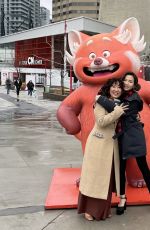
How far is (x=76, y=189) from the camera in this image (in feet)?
16.6

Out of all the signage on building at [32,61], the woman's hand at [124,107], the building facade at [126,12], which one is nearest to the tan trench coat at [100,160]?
the woman's hand at [124,107]

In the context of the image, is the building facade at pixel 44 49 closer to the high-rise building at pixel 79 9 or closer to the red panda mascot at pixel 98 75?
the red panda mascot at pixel 98 75

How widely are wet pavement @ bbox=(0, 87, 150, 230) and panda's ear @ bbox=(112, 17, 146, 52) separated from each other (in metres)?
2.15

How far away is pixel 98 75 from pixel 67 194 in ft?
4.95

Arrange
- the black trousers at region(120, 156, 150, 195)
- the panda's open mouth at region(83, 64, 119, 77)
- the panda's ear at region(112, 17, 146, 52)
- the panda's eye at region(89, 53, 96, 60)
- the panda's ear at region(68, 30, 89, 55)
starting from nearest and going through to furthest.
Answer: the black trousers at region(120, 156, 150, 195) → the panda's open mouth at region(83, 64, 119, 77) → the panda's eye at region(89, 53, 96, 60) → the panda's ear at region(112, 17, 146, 52) → the panda's ear at region(68, 30, 89, 55)

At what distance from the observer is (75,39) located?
5598mm

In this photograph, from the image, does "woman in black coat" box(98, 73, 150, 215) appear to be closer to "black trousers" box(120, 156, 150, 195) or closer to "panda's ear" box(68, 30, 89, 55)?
"black trousers" box(120, 156, 150, 195)

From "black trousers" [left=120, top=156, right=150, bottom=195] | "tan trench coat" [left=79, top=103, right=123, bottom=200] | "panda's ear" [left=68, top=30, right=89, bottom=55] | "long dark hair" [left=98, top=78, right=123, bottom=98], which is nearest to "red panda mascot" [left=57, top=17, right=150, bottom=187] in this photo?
"panda's ear" [left=68, top=30, right=89, bottom=55]

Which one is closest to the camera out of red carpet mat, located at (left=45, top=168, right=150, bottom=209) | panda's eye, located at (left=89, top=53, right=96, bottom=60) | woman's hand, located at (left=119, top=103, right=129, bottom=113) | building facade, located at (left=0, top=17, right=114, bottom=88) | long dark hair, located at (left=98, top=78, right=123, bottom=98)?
woman's hand, located at (left=119, top=103, right=129, bottom=113)

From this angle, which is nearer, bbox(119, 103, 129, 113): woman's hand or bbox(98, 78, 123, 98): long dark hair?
bbox(119, 103, 129, 113): woman's hand

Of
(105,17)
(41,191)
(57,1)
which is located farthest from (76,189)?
(57,1)

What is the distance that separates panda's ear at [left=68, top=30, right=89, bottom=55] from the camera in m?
5.49

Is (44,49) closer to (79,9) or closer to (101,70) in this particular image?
(101,70)

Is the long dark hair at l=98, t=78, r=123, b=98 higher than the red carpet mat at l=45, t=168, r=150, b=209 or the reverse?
higher
